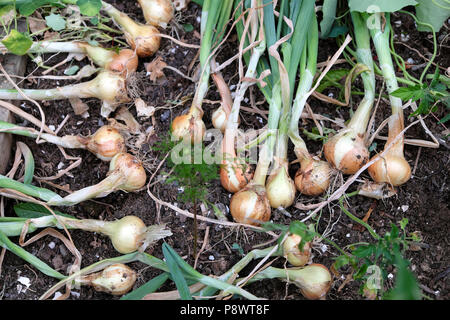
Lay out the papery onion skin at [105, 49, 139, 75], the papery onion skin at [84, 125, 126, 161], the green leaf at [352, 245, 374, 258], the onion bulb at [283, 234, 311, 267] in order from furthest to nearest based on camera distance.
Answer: the papery onion skin at [105, 49, 139, 75] → the papery onion skin at [84, 125, 126, 161] → the onion bulb at [283, 234, 311, 267] → the green leaf at [352, 245, 374, 258]

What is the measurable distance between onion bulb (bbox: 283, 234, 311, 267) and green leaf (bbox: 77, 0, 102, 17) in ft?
3.07

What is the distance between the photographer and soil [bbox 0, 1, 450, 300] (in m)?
1.41

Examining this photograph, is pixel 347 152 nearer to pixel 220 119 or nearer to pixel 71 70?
pixel 220 119

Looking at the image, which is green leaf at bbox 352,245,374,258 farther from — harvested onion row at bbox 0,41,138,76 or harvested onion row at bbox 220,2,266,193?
harvested onion row at bbox 0,41,138,76

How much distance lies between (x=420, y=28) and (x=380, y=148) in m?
0.44

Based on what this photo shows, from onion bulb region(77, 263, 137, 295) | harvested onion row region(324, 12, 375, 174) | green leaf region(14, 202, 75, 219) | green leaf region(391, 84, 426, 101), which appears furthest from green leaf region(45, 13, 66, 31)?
green leaf region(391, 84, 426, 101)

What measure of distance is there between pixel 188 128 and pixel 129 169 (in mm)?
211

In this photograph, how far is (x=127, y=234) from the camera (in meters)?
1.40

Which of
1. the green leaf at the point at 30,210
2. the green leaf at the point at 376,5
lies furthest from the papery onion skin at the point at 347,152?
the green leaf at the point at 30,210
